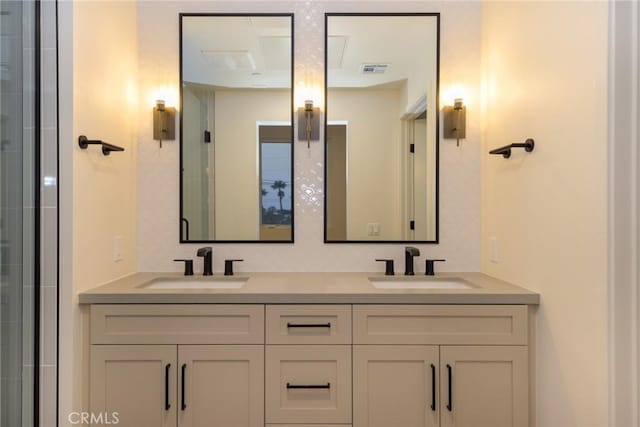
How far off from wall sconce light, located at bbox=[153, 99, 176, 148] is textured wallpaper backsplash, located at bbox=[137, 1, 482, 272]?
0.05 m

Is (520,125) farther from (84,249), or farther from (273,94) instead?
(84,249)

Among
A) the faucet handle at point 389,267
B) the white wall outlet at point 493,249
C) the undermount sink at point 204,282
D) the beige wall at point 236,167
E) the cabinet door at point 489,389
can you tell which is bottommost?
the cabinet door at point 489,389

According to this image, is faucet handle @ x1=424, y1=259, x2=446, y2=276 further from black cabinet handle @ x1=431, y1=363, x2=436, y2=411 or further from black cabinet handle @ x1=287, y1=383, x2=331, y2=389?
black cabinet handle @ x1=287, y1=383, x2=331, y2=389

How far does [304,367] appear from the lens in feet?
4.99

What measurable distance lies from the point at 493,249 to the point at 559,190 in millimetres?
610

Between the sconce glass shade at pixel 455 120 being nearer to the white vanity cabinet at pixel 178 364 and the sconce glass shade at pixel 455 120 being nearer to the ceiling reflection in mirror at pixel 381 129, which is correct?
the ceiling reflection in mirror at pixel 381 129

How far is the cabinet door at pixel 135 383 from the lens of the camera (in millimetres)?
1518

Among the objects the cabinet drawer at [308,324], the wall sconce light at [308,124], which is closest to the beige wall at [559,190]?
the cabinet drawer at [308,324]

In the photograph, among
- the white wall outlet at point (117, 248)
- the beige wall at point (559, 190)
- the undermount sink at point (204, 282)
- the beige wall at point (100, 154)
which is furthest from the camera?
the undermount sink at point (204, 282)

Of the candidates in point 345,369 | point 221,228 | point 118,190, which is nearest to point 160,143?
point 118,190

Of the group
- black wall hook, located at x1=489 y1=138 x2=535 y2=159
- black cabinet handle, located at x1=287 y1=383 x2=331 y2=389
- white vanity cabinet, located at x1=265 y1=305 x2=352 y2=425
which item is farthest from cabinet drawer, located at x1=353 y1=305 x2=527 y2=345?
black wall hook, located at x1=489 y1=138 x2=535 y2=159

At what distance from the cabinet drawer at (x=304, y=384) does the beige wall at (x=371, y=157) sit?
0.76 meters

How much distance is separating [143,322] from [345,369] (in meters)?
0.89

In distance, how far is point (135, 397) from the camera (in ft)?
4.99
